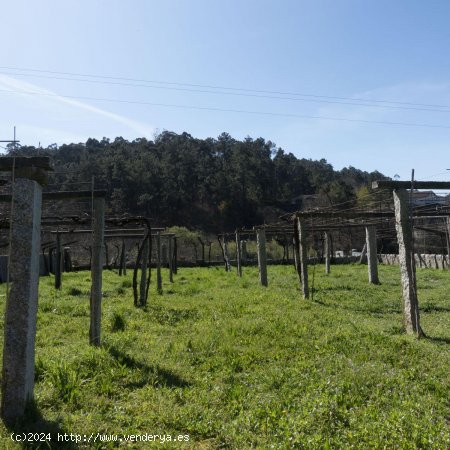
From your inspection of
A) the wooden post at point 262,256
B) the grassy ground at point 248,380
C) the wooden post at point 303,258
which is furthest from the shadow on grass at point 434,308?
the wooden post at point 262,256

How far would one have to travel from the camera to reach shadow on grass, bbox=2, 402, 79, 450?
4.25 meters

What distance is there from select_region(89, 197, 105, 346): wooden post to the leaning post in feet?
8.93

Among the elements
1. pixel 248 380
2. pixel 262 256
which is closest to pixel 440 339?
pixel 248 380

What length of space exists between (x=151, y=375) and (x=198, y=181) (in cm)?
6252

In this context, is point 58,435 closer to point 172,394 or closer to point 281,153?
point 172,394

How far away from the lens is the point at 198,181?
68.1 m

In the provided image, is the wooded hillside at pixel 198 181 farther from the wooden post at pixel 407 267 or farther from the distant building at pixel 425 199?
the wooden post at pixel 407 267

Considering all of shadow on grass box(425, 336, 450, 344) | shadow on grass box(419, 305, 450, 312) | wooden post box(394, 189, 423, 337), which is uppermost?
wooden post box(394, 189, 423, 337)

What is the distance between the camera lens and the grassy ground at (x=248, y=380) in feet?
15.1

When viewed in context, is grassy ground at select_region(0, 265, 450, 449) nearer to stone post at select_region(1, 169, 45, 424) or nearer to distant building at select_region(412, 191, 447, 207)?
stone post at select_region(1, 169, 45, 424)

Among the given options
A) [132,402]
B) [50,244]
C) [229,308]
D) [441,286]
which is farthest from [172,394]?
[50,244]

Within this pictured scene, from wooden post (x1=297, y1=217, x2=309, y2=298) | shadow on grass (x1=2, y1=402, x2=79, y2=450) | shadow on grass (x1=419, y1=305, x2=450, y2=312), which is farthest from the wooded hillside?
shadow on grass (x1=2, y1=402, x2=79, y2=450)

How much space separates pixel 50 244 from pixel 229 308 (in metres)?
16.1

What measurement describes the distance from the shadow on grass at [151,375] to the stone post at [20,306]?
1.47 metres
